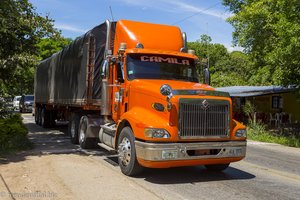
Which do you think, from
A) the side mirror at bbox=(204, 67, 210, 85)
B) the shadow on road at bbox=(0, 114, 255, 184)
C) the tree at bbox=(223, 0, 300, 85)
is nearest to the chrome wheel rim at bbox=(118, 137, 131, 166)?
the shadow on road at bbox=(0, 114, 255, 184)

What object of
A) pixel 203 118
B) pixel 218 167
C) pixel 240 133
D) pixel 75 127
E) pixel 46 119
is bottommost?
pixel 218 167

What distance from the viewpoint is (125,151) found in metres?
8.05

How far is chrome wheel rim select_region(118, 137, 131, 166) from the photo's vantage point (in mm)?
7967

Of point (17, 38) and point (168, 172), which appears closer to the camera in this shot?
point (168, 172)

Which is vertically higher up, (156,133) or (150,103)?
(150,103)

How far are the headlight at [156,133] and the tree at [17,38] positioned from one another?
6381mm

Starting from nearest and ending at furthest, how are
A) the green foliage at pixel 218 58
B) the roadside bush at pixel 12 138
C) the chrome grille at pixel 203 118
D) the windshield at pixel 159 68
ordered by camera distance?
the chrome grille at pixel 203 118 < the windshield at pixel 159 68 < the roadside bush at pixel 12 138 < the green foliage at pixel 218 58

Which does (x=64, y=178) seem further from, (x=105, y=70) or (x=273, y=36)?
(x=273, y=36)

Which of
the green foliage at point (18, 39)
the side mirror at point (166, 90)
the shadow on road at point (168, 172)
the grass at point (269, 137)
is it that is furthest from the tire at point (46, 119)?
the side mirror at point (166, 90)

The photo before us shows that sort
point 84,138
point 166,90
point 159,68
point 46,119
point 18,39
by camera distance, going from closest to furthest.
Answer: point 166,90, point 159,68, point 84,138, point 18,39, point 46,119

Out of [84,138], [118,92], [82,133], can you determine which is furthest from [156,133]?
[82,133]

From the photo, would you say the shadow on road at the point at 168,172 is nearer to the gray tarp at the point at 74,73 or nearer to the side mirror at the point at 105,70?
the gray tarp at the point at 74,73

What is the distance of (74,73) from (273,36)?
11.0 metres

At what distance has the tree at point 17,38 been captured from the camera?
38.1 ft
